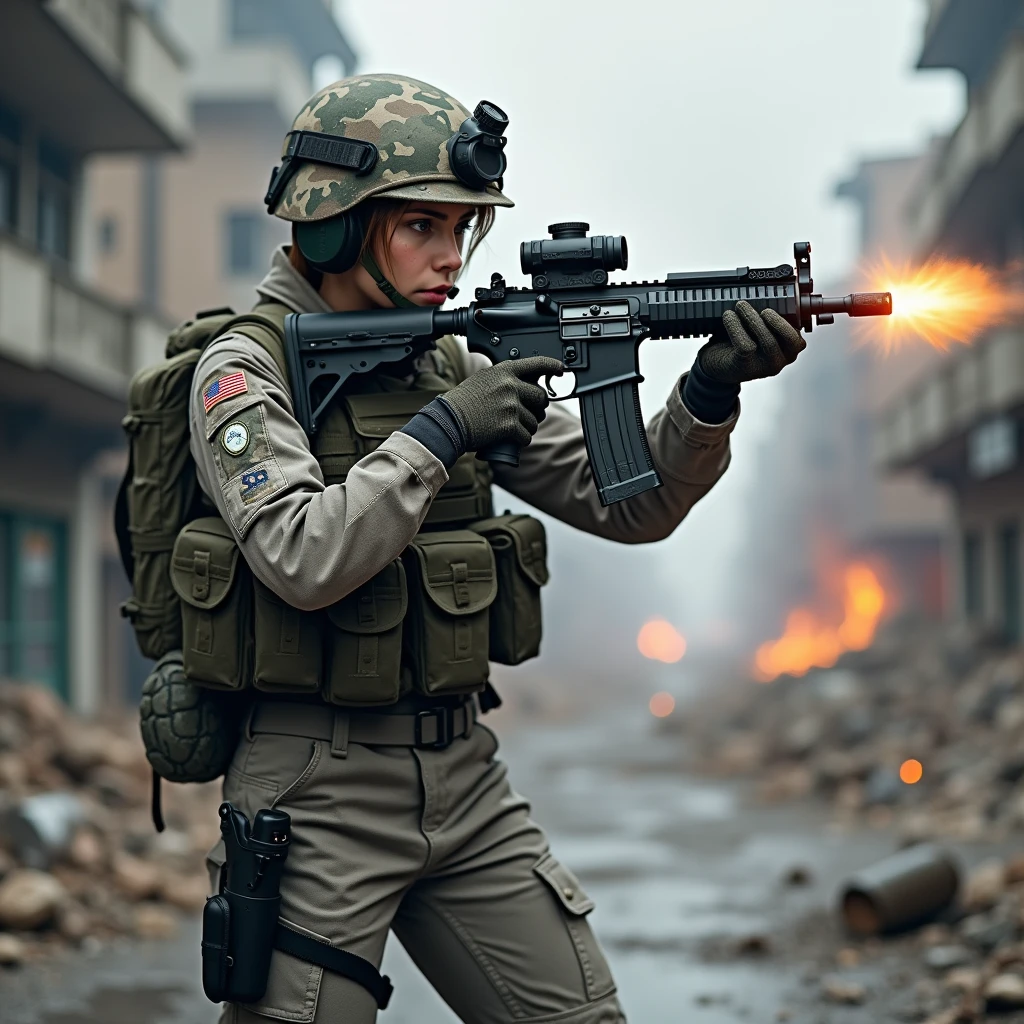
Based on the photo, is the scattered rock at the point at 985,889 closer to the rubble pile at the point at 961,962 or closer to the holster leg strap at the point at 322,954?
the rubble pile at the point at 961,962

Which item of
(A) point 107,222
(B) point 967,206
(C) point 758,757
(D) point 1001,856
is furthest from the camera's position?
(A) point 107,222

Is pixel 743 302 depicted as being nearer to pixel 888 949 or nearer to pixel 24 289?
pixel 888 949

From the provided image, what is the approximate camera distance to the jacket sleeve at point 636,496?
2.83 m

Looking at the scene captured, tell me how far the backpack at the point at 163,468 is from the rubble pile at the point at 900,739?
21.2 ft

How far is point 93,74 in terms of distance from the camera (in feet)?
42.8

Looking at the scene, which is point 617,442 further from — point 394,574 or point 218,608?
point 218,608

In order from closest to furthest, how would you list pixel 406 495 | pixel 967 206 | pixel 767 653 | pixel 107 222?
pixel 406 495 < pixel 967 206 < pixel 107 222 < pixel 767 653

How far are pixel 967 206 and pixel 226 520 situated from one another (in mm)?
17477

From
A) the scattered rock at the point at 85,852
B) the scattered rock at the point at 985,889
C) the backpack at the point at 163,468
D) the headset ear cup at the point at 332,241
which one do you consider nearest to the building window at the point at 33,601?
the scattered rock at the point at 85,852

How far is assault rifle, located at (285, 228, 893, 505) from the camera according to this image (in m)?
2.73

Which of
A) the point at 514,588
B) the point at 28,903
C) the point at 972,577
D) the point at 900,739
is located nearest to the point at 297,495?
the point at 514,588

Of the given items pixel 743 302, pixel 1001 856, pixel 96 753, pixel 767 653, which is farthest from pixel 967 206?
pixel 767 653

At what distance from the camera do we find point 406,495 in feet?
7.91

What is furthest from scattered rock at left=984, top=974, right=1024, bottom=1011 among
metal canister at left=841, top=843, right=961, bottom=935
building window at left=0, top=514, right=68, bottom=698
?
building window at left=0, top=514, right=68, bottom=698
